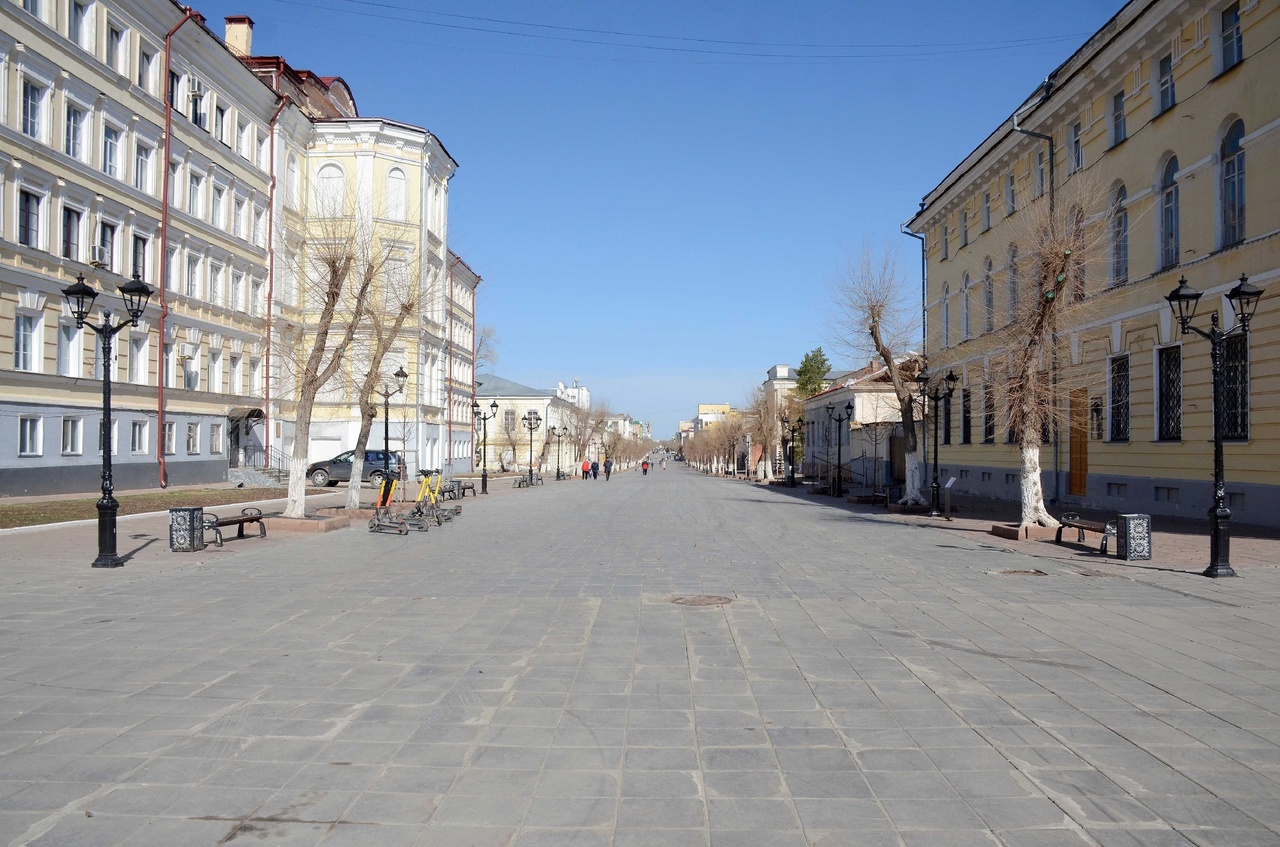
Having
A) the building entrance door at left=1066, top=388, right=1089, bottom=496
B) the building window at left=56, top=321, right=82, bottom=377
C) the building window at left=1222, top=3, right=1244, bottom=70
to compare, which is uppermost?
the building window at left=1222, top=3, right=1244, bottom=70

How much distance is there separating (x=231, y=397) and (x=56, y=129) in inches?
523

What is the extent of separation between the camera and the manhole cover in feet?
33.3

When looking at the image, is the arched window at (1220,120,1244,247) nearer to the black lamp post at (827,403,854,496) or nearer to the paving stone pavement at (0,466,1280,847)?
the paving stone pavement at (0,466,1280,847)

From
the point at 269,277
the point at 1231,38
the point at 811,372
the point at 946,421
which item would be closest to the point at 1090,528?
the point at 1231,38

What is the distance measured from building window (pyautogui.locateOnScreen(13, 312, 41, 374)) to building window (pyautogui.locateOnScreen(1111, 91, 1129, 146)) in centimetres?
3039

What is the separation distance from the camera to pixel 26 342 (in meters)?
26.0

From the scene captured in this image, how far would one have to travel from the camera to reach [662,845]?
396 centimetres

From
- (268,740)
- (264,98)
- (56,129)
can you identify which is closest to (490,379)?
(264,98)

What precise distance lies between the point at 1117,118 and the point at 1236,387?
9.44 meters

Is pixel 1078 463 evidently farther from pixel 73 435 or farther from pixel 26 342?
pixel 26 342

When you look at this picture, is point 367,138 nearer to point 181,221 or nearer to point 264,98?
point 264,98

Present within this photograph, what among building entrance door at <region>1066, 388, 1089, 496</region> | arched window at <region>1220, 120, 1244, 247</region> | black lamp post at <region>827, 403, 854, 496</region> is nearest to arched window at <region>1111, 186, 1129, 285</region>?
building entrance door at <region>1066, 388, 1089, 496</region>

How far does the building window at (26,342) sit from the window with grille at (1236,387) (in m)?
30.0

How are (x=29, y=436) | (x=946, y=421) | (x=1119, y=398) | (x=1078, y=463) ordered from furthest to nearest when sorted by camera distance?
(x=946, y=421) → (x=1078, y=463) → (x=29, y=436) → (x=1119, y=398)
